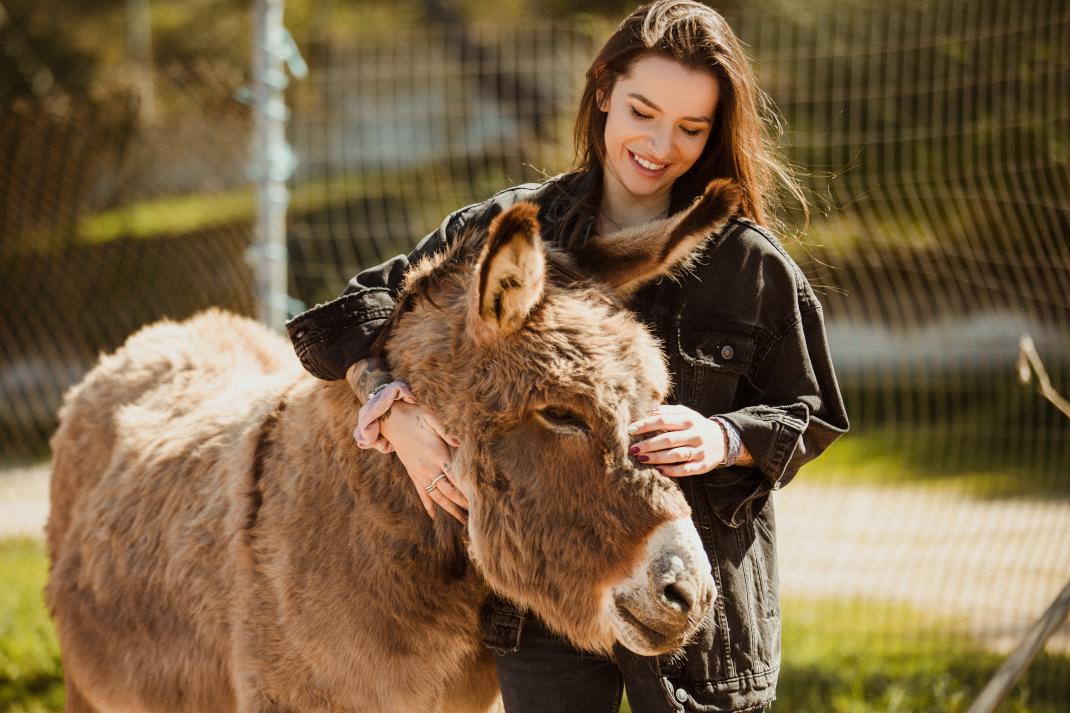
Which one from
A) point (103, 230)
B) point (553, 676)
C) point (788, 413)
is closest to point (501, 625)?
point (553, 676)

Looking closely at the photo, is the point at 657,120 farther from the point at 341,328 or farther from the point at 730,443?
the point at 341,328

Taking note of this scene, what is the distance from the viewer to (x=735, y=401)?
8.20ft

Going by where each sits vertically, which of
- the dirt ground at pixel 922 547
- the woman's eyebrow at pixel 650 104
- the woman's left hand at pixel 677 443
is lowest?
the dirt ground at pixel 922 547

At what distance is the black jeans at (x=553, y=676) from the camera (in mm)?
2455

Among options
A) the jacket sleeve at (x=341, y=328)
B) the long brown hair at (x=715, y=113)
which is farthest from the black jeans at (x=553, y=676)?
the long brown hair at (x=715, y=113)

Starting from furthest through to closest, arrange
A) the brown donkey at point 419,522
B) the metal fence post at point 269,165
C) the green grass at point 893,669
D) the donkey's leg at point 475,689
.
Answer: the metal fence post at point 269,165 < the green grass at point 893,669 < the donkey's leg at point 475,689 < the brown donkey at point 419,522

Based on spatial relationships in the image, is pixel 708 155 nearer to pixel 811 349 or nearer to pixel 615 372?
pixel 811 349

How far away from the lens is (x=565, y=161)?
28.4ft

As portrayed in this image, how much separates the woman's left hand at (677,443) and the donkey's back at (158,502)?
4.07 feet

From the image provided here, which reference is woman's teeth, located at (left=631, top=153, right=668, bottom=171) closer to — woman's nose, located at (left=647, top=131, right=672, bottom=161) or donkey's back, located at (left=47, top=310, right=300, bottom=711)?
woman's nose, located at (left=647, top=131, right=672, bottom=161)

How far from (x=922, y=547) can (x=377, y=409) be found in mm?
5405

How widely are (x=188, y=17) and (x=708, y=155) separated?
1392cm

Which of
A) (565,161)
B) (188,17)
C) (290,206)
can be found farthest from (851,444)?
(188,17)

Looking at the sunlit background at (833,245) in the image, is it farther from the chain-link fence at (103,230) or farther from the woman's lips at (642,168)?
the woman's lips at (642,168)
